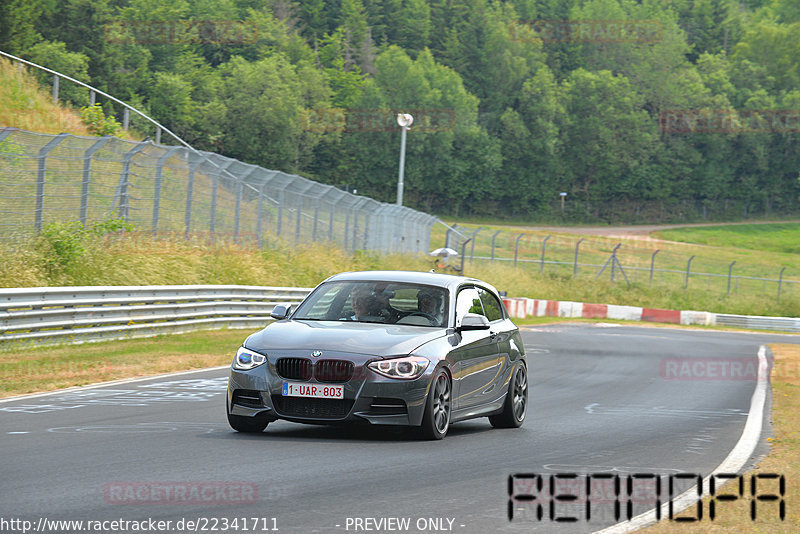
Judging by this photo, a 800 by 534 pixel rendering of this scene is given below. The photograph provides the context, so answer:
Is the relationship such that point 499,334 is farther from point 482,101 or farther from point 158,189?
point 482,101

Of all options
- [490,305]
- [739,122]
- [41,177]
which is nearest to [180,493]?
[490,305]

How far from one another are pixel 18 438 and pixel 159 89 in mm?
92037

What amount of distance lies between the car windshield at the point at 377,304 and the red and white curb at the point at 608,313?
32.5 meters

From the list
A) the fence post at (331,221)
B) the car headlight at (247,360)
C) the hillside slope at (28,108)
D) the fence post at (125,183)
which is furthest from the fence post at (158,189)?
the car headlight at (247,360)

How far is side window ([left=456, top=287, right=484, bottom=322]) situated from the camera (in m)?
10.5

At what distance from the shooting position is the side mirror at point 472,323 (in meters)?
10.0

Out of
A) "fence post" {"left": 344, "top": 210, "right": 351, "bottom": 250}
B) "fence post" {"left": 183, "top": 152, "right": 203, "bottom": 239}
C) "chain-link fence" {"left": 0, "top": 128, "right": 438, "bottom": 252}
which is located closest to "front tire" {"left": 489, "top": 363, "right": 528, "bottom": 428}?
"chain-link fence" {"left": 0, "top": 128, "right": 438, "bottom": 252}

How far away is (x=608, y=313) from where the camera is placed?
4644 centimetres

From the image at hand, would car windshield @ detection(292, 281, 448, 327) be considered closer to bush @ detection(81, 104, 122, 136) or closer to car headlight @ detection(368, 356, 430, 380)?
car headlight @ detection(368, 356, 430, 380)

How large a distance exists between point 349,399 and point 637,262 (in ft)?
197

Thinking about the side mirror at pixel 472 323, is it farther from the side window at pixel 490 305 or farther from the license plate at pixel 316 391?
the license plate at pixel 316 391

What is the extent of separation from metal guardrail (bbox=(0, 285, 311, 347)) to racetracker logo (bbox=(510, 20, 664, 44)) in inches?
4889

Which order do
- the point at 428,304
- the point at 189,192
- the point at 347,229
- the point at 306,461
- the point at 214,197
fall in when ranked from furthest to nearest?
the point at 347,229, the point at 214,197, the point at 189,192, the point at 428,304, the point at 306,461

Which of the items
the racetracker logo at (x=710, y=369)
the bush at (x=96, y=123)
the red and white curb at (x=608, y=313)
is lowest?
the red and white curb at (x=608, y=313)
